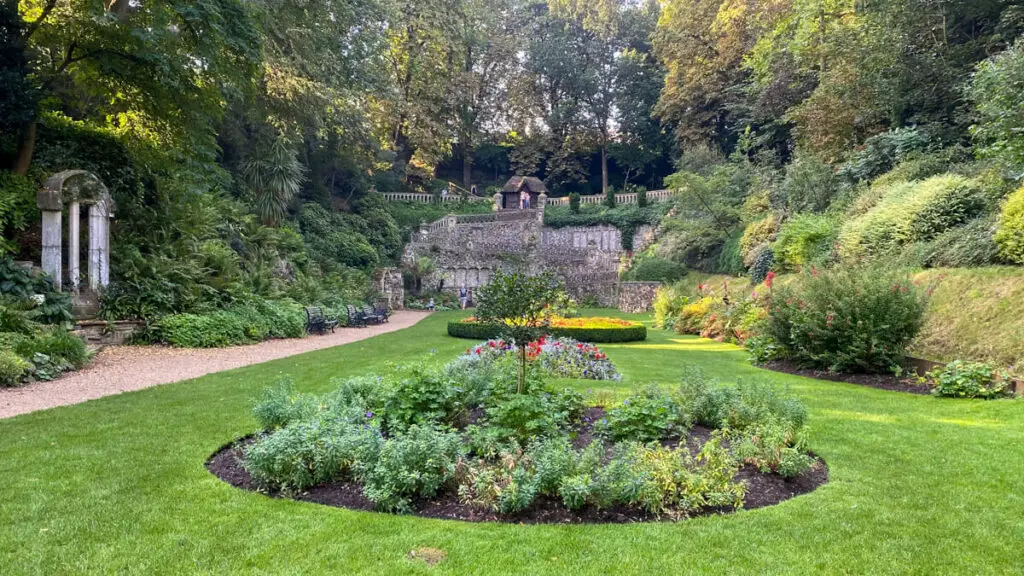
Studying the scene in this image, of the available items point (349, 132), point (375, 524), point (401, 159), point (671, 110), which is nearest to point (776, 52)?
point (671, 110)

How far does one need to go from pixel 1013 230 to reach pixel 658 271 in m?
17.0

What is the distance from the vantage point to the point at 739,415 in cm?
562

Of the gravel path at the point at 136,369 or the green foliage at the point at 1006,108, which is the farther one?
the green foliage at the point at 1006,108

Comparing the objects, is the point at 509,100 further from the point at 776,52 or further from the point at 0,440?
the point at 0,440

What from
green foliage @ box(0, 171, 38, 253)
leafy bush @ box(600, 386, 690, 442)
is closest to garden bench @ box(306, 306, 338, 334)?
green foliage @ box(0, 171, 38, 253)

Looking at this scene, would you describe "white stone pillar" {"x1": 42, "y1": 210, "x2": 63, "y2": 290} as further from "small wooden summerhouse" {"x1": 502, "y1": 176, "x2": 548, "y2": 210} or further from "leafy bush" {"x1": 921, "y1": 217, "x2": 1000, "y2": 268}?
"small wooden summerhouse" {"x1": 502, "y1": 176, "x2": 548, "y2": 210}

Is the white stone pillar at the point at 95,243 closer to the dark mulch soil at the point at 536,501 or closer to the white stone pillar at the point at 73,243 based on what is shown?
the white stone pillar at the point at 73,243

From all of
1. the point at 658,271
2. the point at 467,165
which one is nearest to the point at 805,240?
the point at 658,271

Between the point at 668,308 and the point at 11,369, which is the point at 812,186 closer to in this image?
the point at 668,308

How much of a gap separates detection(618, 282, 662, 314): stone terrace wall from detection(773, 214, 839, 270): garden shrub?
8.57 metres

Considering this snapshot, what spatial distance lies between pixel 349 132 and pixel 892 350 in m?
22.3

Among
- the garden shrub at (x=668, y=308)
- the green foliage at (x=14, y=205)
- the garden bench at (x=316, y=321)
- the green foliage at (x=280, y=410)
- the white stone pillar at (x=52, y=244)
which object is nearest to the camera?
the green foliage at (x=280, y=410)

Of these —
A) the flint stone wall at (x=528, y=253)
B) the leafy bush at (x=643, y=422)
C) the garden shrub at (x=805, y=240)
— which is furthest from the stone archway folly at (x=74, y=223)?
the flint stone wall at (x=528, y=253)

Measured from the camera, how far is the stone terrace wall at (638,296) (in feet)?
85.9
